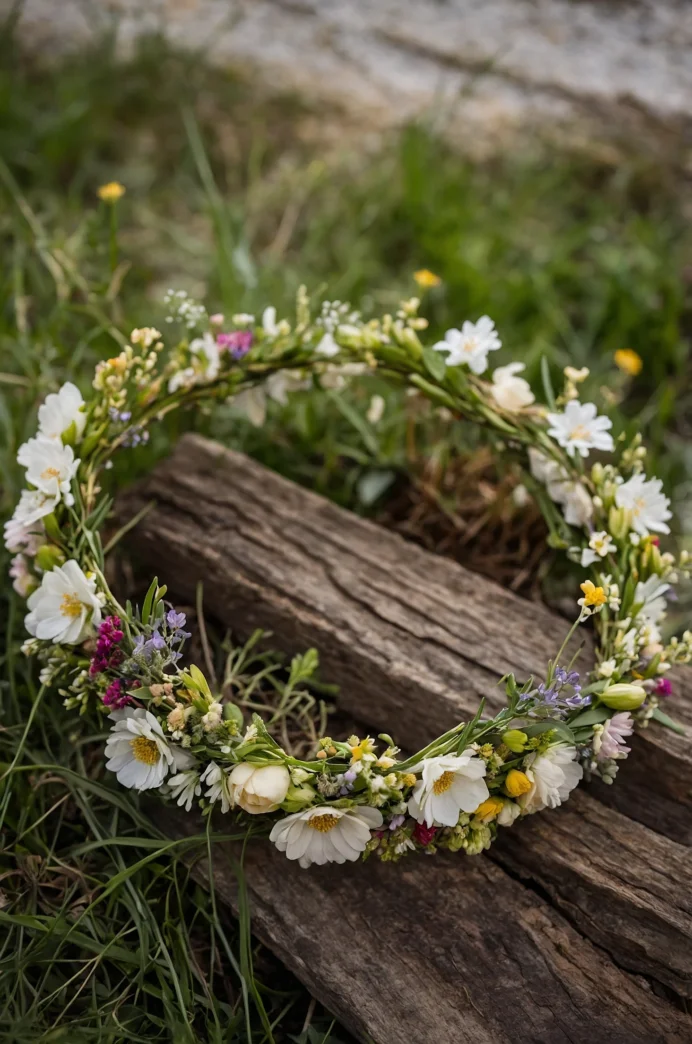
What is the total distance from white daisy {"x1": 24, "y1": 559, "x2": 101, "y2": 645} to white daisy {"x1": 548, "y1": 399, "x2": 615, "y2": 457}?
29.7 inches

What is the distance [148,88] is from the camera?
254 cm

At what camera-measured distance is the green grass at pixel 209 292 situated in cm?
122

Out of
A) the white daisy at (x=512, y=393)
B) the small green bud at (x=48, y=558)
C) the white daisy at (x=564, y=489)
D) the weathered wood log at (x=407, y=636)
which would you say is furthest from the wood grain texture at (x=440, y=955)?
the white daisy at (x=512, y=393)

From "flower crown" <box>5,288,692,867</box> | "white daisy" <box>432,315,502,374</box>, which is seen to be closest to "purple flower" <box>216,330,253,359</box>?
"flower crown" <box>5,288,692,867</box>

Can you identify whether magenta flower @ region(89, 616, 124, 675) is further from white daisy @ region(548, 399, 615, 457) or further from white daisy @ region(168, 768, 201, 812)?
white daisy @ region(548, 399, 615, 457)

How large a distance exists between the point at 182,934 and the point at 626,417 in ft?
4.99

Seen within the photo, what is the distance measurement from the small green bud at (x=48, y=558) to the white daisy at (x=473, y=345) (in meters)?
0.68

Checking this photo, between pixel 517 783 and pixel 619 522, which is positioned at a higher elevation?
pixel 619 522

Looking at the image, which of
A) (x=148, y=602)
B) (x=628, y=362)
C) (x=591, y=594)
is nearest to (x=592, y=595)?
(x=591, y=594)

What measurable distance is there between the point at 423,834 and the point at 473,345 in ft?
2.52

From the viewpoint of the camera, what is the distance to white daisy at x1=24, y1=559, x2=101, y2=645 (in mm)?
1168

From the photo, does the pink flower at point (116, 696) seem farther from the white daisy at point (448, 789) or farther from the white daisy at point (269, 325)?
the white daisy at point (269, 325)

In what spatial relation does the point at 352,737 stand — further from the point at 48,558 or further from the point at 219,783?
the point at 48,558

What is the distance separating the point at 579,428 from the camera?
1.36 m
